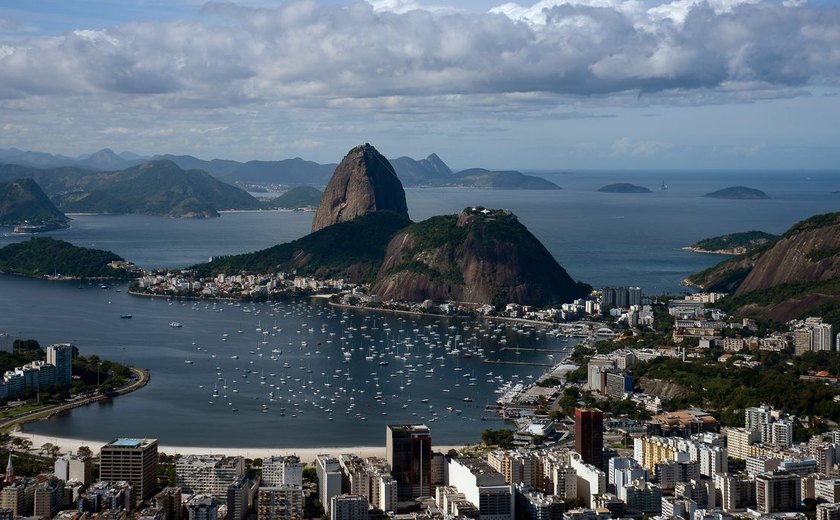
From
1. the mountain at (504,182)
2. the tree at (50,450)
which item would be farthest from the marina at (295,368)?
the mountain at (504,182)

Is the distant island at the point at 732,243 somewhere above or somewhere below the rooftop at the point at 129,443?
above

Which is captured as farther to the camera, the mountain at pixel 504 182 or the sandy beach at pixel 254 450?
the mountain at pixel 504 182

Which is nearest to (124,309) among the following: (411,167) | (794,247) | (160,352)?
(160,352)

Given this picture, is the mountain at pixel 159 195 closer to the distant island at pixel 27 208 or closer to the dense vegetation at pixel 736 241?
the distant island at pixel 27 208

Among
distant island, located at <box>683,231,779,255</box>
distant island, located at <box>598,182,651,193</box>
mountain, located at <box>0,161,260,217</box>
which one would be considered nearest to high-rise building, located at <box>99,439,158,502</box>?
distant island, located at <box>683,231,779,255</box>

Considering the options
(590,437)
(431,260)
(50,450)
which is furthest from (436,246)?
(590,437)

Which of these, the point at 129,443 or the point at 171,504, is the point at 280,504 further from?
the point at 129,443

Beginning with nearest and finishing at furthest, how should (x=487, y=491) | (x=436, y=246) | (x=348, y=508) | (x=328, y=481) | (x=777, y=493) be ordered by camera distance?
(x=348, y=508) → (x=487, y=491) → (x=328, y=481) → (x=777, y=493) → (x=436, y=246)
